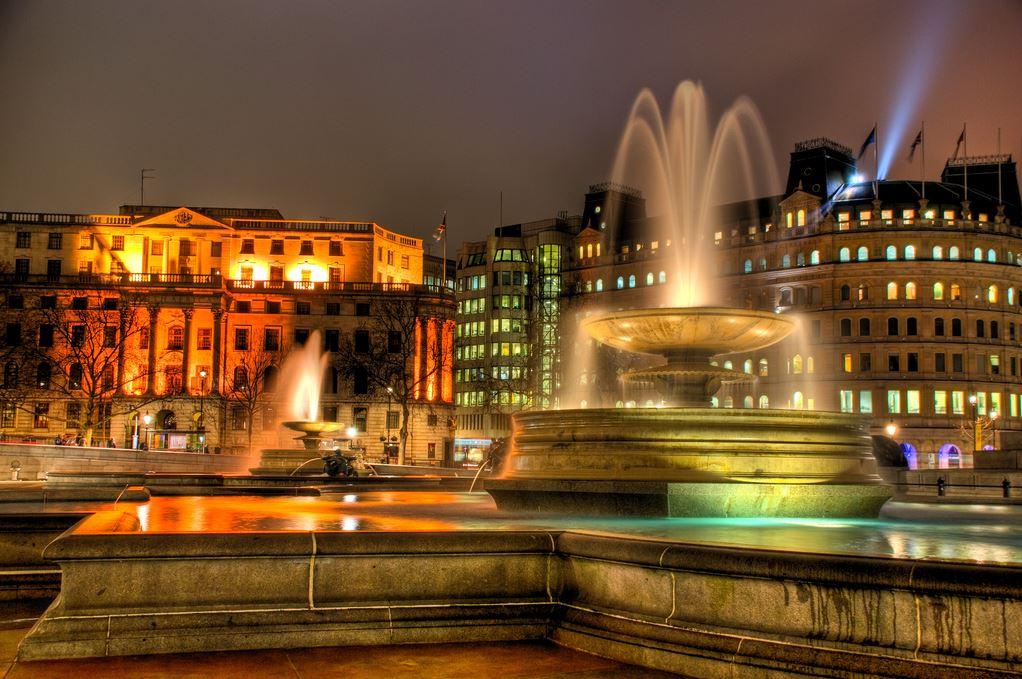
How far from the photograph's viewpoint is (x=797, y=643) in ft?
20.3

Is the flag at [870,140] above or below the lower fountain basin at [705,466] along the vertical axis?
above

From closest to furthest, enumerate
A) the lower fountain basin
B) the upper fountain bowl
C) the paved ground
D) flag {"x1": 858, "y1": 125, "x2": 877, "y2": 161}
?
the paved ground < the lower fountain basin < the upper fountain bowl < flag {"x1": 858, "y1": 125, "x2": 877, "y2": 161}

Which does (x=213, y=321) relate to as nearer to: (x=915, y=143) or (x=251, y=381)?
(x=251, y=381)

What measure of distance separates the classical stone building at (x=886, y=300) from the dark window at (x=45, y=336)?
43.6m

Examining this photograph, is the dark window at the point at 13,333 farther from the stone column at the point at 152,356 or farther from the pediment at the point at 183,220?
the pediment at the point at 183,220

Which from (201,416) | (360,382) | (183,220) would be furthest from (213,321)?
(360,382)

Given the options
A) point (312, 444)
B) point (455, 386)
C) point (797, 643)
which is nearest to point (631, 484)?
point (797, 643)

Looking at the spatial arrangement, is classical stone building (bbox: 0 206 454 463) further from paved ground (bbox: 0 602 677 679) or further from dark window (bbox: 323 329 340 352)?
paved ground (bbox: 0 602 677 679)

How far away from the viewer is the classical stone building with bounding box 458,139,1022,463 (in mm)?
81250

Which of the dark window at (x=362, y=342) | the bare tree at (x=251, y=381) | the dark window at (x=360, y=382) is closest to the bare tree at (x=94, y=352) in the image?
the bare tree at (x=251, y=381)

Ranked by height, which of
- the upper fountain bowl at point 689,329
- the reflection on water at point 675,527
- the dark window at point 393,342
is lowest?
the reflection on water at point 675,527

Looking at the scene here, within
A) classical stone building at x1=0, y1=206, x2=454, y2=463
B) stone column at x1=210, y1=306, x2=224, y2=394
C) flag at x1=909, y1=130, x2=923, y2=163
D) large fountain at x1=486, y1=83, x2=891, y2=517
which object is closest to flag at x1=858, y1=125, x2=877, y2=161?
flag at x1=909, y1=130, x2=923, y2=163

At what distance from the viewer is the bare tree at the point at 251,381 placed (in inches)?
3275

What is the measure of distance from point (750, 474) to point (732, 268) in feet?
271
